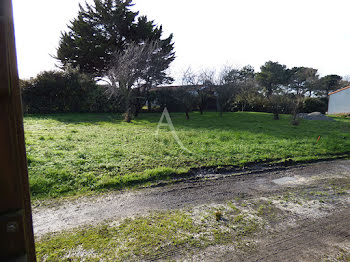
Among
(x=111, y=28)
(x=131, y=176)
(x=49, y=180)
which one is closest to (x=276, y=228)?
(x=131, y=176)

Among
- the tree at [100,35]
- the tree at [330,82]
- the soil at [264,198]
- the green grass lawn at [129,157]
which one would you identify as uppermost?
the tree at [100,35]

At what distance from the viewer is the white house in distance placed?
77.0 feet

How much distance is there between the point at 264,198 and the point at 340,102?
2760 centimetres

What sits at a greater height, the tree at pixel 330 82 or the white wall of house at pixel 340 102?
the tree at pixel 330 82

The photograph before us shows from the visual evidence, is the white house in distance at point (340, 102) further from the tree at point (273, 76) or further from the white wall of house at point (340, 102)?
the tree at point (273, 76)

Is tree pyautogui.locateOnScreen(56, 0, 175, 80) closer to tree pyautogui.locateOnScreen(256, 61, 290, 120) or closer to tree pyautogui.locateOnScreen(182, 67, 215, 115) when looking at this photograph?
tree pyautogui.locateOnScreen(182, 67, 215, 115)

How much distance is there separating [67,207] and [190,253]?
184 cm

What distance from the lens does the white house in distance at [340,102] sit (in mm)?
23473

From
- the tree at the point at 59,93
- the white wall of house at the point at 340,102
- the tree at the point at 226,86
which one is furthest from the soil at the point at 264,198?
the white wall of house at the point at 340,102

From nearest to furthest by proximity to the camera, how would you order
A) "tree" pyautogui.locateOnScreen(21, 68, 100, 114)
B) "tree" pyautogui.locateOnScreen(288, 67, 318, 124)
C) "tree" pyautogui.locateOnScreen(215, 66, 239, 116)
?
"tree" pyautogui.locateOnScreen(21, 68, 100, 114) < "tree" pyautogui.locateOnScreen(215, 66, 239, 116) < "tree" pyautogui.locateOnScreen(288, 67, 318, 124)

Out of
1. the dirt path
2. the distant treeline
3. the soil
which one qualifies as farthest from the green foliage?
the soil

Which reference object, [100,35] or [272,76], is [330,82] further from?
[100,35]

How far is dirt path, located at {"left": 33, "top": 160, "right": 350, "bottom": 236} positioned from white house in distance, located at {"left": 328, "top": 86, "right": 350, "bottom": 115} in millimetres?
24500

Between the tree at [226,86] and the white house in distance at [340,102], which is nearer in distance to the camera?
the tree at [226,86]
